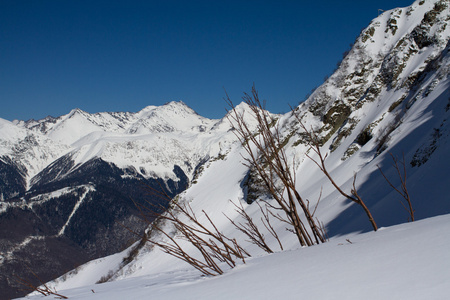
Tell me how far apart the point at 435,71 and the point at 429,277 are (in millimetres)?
28696

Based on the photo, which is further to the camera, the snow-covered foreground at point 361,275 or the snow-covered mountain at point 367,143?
the snow-covered mountain at point 367,143

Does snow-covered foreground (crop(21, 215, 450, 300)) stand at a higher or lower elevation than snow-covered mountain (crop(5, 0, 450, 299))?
lower

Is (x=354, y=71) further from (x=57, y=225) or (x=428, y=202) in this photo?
(x=57, y=225)

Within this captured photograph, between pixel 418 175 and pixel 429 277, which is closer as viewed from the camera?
pixel 429 277

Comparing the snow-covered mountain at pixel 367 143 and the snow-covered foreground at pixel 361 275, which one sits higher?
the snow-covered mountain at pixel 367 143

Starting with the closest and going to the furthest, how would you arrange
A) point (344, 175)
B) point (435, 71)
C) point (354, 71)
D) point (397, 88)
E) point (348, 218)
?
point (348, 218) → point (344, 175) → point (435, 71) → point (397, 88) → point (354, 71)

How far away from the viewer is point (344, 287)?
174cm

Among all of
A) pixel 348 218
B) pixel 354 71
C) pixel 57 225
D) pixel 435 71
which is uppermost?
pixel 57 225

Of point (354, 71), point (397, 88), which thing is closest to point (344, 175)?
point (397, 88)

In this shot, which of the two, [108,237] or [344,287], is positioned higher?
[108,237]

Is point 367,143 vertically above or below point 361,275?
above

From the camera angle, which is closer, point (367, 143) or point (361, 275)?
point (361, 275)

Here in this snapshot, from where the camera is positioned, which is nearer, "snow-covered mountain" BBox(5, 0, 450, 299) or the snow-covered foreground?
the snow-covered foreground

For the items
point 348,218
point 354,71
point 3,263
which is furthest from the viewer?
point 3,263
